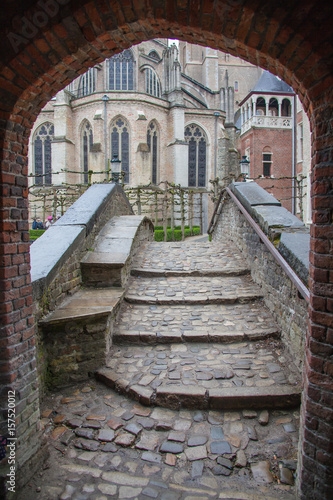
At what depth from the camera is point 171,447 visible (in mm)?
2615

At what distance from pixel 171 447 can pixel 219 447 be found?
396 millimetres

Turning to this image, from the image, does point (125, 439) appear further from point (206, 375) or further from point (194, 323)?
point (194, 323)

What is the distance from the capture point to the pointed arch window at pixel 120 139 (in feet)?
78.7

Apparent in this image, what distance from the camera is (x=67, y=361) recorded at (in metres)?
3.42

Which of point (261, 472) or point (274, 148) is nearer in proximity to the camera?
point (261, 472)

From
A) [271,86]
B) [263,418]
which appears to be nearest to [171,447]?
[263,418]

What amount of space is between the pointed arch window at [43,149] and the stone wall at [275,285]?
2313 centimetres

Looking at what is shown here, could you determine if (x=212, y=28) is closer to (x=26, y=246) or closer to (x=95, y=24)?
(x=95, y=24)

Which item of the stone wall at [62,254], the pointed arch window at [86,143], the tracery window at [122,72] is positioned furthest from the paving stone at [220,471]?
the tracery window at [122,72]

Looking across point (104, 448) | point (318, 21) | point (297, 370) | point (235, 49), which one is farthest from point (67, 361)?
point (318, 21)

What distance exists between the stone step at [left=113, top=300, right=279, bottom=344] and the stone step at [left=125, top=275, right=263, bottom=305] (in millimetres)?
92

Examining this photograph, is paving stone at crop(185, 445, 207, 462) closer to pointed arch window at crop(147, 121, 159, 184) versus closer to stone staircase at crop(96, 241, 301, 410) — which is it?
stone staircase at crop(96, 241, 301, 410)

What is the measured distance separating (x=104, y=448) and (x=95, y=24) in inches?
125

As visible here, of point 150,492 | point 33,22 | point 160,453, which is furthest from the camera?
point 160,453
